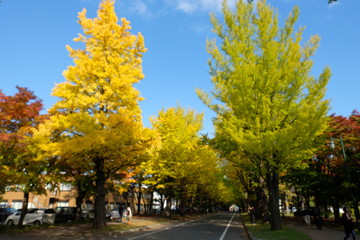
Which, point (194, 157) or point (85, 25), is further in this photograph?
point (194, 157)

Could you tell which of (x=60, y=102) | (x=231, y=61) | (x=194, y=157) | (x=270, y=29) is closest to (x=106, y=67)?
(x=60, y=102)

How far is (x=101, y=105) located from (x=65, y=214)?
55.0 ft

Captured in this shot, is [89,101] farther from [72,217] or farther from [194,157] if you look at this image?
[72,217]

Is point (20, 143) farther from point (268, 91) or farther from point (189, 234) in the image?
point (268, 91)

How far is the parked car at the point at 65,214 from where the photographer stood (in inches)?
1008

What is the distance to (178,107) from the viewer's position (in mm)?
31562

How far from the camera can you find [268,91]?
1330 cm

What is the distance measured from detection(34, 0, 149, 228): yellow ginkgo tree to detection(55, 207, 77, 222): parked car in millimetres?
11732

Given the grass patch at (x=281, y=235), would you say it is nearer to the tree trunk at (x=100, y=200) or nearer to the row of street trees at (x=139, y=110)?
the row of street trees at (x=139, y=110)

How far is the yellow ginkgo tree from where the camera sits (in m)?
13.6

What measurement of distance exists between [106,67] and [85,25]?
3532 millimetres

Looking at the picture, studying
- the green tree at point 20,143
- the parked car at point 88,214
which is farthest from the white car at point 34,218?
the green tree at point 20,143

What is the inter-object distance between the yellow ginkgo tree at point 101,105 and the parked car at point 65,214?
11732 millimetres

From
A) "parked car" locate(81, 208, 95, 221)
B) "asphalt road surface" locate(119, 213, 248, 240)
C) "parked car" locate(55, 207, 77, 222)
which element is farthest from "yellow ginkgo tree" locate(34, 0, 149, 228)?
"parked car" locate(81, 208, 95, 221)
